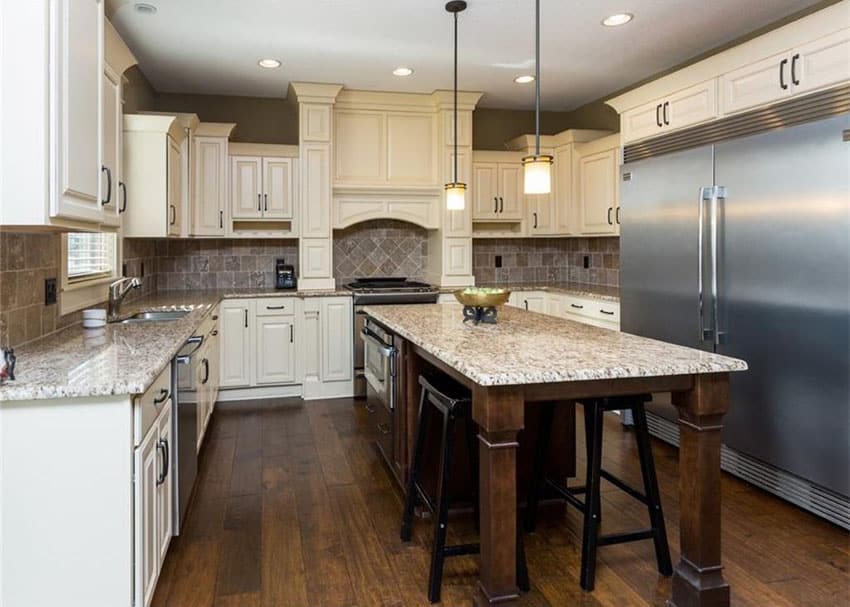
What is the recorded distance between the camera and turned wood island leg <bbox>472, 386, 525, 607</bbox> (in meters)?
1.91

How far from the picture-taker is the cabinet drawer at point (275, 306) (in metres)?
5.07

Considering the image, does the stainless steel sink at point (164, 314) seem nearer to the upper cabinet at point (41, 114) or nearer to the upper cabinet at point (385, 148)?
the upper cabinet at point (41, 114)

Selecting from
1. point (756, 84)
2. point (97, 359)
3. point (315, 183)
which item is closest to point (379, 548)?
Answer: point (97, 359)

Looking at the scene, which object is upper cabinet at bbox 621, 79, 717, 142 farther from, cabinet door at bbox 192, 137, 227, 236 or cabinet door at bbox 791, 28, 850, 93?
cabinet door at bbox 192, 137, 227, 236

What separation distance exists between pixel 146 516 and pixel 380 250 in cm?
422

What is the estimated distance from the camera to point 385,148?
5.52 m

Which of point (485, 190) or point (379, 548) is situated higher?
point (485, 190)

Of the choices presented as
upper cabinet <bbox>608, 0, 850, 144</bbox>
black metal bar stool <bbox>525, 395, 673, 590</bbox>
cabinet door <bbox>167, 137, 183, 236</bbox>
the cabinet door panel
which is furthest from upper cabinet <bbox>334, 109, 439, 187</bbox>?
black metal bar stool <bbox>525, 395, 673, 590</bbox>

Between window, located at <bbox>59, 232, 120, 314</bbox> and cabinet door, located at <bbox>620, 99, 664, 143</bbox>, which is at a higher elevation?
cabinet door, located at <bbox>620, 99, 664, 143</bbox>

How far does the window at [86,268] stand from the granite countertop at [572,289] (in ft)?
8.60

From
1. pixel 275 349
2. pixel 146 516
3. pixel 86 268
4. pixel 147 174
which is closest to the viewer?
pixel 146 516

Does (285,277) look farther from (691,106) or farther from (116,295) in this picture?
(691,106)

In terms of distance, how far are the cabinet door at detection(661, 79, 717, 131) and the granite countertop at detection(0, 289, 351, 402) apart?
308 centimetres

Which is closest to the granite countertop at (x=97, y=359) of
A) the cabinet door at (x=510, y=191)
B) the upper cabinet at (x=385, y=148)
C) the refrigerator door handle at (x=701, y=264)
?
the upper cabinet at (x=385, y=148)
